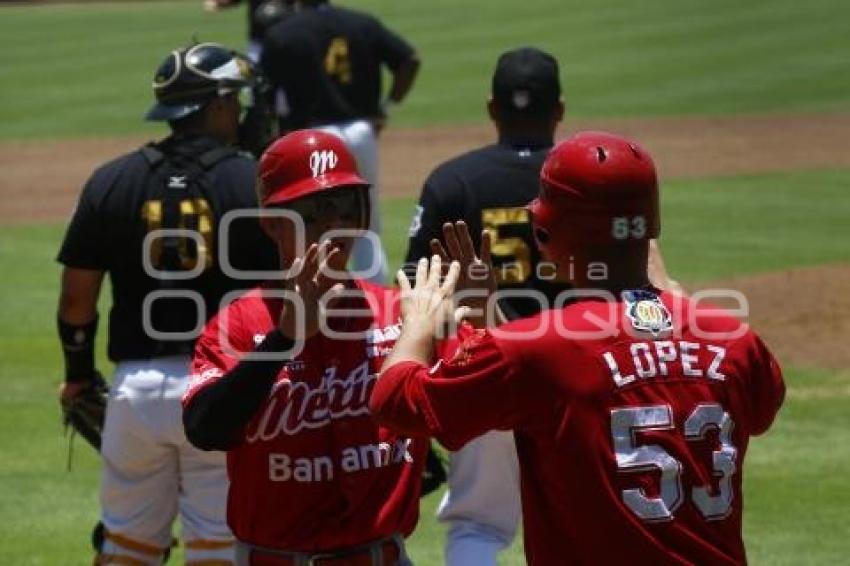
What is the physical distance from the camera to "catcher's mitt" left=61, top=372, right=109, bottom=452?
22.6 ft

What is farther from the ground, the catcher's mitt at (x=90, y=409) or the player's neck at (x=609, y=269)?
the player's neck at (x=609, y=269)

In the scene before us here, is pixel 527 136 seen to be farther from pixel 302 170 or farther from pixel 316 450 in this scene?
pixel 316 450

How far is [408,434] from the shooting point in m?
4.13

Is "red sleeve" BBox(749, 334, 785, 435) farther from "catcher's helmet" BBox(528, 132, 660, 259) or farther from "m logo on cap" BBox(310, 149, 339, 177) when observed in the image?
"m logo on cap" BBox(310, 149, 339, 177)

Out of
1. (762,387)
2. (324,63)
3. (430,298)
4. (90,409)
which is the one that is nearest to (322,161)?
(430,298)

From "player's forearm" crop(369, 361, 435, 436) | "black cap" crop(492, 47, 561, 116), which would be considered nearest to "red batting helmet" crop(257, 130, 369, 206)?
"player's forearm" crop(369, 361, 435, 436)

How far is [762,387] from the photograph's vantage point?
4141 millimetres

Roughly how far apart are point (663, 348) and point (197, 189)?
279 cm

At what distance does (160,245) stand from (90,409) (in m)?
0.91

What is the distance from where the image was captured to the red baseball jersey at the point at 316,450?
15.8ft

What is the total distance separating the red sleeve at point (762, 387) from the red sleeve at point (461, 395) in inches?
21.0

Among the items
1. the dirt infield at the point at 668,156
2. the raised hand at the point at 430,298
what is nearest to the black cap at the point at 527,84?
the raised hand at the point at 430,298

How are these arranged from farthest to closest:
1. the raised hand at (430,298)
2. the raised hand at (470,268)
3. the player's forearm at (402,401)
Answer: the raised hand at (470,268) < the raised hand at (430,298) < the player's forearm at (402,401)

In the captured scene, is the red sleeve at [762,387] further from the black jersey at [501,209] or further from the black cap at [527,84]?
the black cap at [527,84]
